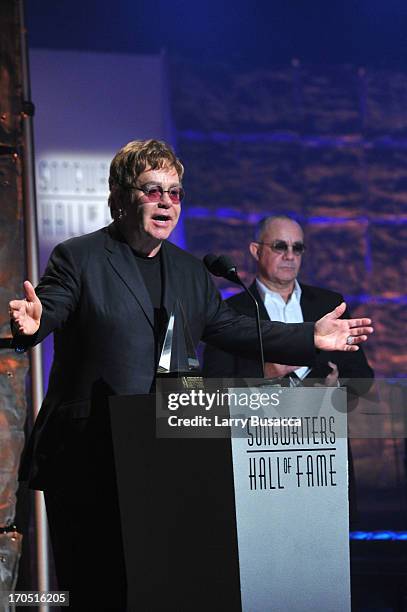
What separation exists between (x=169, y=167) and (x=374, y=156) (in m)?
3.73

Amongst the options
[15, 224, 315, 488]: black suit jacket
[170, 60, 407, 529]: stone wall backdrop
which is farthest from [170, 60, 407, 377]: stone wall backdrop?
[15, 224, 315, 488]: black suit jacket

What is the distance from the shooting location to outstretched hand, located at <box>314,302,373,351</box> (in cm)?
276

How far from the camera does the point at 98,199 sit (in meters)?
5.29

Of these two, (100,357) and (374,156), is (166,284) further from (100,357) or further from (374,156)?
(374,156)

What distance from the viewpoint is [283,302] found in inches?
160

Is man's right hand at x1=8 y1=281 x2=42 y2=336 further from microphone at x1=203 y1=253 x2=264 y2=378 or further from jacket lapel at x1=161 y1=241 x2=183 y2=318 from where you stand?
microphone at x1=203 y1=253 x2=264 y2=378

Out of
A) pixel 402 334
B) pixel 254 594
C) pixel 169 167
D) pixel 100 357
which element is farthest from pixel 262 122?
pixel 254 594

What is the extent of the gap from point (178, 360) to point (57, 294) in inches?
15.3

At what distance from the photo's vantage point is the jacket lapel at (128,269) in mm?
2641

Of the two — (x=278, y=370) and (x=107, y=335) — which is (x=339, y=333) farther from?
(x=278, y=370)

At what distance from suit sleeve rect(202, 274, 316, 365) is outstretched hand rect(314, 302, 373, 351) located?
0.03m

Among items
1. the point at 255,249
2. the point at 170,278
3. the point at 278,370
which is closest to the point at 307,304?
the point at 255,249

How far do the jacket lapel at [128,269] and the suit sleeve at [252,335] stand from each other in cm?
28

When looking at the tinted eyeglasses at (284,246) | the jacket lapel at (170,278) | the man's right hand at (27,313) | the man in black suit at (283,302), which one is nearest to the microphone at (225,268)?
the jacket lapel at (170,278)
